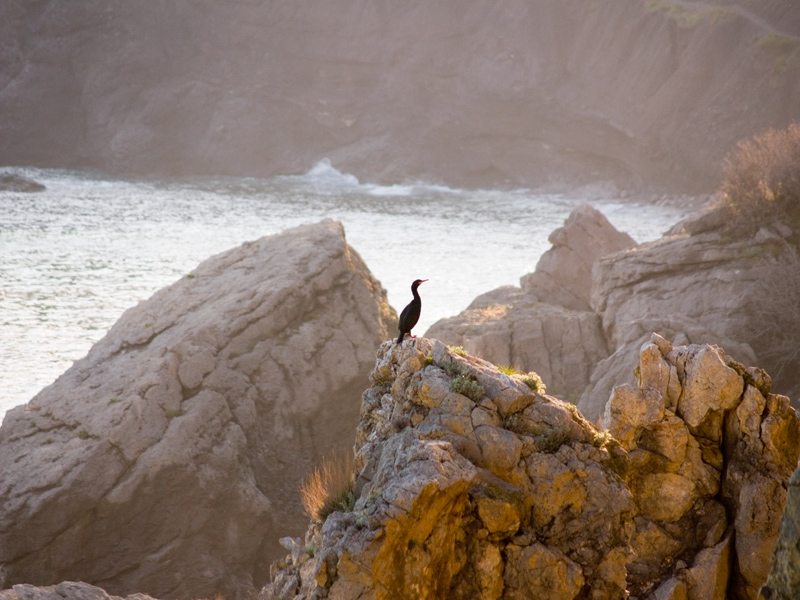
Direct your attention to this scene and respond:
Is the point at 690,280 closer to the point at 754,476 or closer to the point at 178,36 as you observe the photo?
the point at 754,476

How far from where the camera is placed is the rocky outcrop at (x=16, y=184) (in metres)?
49.0

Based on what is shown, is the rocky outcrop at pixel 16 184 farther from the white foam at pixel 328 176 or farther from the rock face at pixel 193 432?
the rock face at pixel 193 432

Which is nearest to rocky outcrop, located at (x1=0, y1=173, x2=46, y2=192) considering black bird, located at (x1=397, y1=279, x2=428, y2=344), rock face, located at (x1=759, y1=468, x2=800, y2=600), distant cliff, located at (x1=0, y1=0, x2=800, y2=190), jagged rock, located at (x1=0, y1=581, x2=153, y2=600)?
distant cliff, located at (x1=0, y1=0, x2=800, y2=190)

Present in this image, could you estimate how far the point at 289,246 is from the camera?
2106 cm

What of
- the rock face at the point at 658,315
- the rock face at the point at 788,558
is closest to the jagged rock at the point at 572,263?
the rock face at the point at 658,315

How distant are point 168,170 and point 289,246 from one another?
55.8 meters

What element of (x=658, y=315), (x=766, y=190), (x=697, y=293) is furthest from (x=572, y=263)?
(x=766, y=190)

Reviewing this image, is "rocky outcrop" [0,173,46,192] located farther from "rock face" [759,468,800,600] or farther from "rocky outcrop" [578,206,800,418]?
"rock face" [759,468,800,600]

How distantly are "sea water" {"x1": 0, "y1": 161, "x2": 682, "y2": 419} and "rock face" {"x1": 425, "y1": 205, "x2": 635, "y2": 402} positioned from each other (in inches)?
223

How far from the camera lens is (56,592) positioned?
36.8 feet

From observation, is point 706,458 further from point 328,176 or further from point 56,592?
point 328,176

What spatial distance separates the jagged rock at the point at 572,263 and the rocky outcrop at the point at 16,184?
38.1 metres

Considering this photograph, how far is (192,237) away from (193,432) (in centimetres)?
2644

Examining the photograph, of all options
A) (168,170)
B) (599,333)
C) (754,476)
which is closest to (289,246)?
(599,333)
